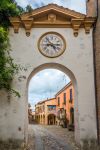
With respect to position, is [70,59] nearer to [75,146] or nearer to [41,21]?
[41,21]

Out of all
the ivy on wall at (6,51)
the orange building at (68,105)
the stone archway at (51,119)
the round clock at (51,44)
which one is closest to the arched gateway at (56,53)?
the round clock at (51,44)

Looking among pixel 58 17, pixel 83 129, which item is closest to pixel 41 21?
pixel 58 17

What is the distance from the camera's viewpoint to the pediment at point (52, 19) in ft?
41.3

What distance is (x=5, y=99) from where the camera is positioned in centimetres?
1236

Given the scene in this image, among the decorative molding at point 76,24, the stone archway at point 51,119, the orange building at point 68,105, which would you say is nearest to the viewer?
the decorative molding at point 76,24

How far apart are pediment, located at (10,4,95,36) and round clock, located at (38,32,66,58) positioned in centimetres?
43

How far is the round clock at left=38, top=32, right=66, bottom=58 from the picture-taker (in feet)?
42.0

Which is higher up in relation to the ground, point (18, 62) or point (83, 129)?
point (18, 62)

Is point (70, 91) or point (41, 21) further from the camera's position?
point (70, 91)

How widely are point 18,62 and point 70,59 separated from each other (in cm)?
212

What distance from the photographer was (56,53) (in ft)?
42.0

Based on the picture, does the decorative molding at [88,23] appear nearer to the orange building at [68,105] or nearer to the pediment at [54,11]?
the pediment at [54,11]

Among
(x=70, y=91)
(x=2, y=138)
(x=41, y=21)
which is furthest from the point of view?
(x=70, y=91)

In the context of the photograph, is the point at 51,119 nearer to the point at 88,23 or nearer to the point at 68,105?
the point at 68,105
